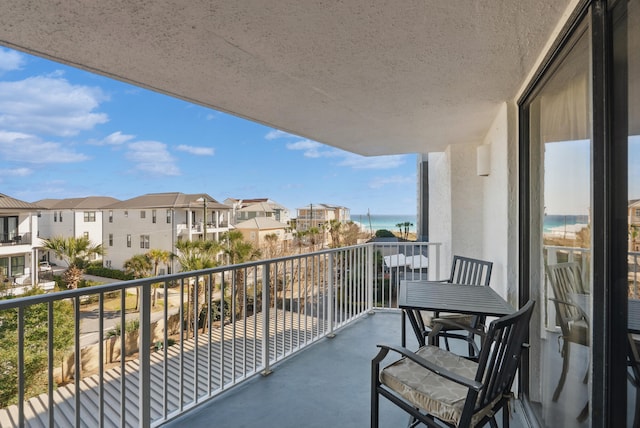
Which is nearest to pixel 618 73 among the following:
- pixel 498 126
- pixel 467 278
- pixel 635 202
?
pixel 635 202

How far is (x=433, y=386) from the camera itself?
1.71 metres

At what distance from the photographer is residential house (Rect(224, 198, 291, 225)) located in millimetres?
28955

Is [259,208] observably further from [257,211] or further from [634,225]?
[634,225]

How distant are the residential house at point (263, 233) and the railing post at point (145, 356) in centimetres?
1988

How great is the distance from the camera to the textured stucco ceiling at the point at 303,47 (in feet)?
5.00

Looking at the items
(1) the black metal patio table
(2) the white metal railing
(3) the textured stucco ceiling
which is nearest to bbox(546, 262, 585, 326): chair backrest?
(1) the black metal patio table

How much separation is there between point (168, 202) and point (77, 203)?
19.8 feet

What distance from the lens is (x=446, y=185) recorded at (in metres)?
4.91

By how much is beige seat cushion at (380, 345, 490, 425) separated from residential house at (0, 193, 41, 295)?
20584 millimetres

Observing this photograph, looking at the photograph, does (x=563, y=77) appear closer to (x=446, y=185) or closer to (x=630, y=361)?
(x=630, y=361)

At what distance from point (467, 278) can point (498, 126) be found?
1.55 metres

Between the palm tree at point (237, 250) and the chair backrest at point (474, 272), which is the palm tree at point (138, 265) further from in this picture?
the chair backrest at point (474, 272)

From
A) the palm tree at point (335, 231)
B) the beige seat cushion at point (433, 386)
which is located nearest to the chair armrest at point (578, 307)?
the beige seat cushion at point (433, 386)

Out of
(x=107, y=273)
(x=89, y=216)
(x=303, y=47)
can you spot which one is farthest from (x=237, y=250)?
(x=303, y=47)
